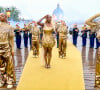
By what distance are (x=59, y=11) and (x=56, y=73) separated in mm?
16586

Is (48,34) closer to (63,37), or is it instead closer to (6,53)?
(6,53)

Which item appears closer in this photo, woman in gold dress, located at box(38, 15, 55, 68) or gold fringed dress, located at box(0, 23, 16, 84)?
gold fringed dress, located at box(0, 23, 16, 84)

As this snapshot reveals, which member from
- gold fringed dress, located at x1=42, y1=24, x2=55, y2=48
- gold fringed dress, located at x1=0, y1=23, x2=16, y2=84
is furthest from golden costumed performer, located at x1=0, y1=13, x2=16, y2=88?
gold fringed dress, located at x1=42, y1=24, x2=55, y2=48

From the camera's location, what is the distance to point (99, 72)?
551 cm

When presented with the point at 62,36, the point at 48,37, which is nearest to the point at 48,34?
the point at 48,37

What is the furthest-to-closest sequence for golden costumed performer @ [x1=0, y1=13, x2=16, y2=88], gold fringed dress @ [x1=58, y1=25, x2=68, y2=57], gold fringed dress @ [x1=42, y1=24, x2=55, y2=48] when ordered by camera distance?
gold fringed dress @ [x1=58, y1=25, x2=68, y2=57]
gold fringed dress @ [x1=42, y1=24, x2=55, y2=48]
golden costumed performer @ [x1=0, y1=13, x2=16, y2=88]

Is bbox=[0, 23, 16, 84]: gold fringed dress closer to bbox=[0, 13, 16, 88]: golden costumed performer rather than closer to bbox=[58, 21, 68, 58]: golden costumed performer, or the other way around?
bbox=[0, 13, 16, 88]: golden costumed performer

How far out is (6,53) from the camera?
5555 mm

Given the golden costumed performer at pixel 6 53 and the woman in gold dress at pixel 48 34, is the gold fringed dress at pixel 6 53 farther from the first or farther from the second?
the woman in gold dress at pixel 48 34

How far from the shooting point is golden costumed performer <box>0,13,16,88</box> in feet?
17.8

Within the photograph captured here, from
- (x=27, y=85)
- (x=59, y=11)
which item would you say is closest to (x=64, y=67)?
(x=27, y=85)

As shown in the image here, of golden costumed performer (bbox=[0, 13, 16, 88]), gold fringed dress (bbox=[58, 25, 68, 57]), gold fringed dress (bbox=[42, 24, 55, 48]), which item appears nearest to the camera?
golden costumed performer (bbox=[0, 13, 16, 88])

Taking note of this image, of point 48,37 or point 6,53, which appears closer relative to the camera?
point 6,53

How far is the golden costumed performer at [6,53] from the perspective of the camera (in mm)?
5411
